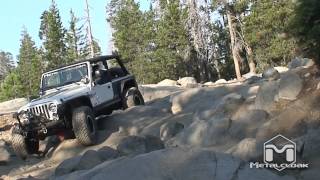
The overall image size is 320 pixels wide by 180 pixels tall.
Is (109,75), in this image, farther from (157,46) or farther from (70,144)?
(157,46)

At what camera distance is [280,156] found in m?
8.20

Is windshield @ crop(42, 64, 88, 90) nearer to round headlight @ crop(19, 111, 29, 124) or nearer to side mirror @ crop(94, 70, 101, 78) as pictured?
side mirror @ crop(94, 70, 101, 78)

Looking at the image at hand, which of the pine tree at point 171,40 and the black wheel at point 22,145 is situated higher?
the pine tree at point 171,40

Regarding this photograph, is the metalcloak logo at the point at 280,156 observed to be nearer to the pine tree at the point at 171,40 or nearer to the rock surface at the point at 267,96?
the rock surface at the point at 267,96

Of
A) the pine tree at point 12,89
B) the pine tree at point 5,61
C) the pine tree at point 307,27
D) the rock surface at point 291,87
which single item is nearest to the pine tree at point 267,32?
the rock surface at point 291,87

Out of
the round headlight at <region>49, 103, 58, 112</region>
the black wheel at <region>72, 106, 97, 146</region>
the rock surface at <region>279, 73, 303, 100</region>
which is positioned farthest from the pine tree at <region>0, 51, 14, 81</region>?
the rock surface at <region>279, 73, 303, 100</region>

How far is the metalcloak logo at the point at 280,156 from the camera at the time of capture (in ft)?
25.9

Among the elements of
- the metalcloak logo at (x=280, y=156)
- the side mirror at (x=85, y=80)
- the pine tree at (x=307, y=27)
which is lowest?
the metalcloak logo at (x=280, y=156)

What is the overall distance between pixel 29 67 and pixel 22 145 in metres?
63.1

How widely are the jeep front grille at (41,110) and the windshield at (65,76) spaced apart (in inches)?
64.5

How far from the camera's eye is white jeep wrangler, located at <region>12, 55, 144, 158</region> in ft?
45.9

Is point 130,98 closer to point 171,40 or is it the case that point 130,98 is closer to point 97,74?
point 97,74

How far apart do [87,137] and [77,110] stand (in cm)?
71

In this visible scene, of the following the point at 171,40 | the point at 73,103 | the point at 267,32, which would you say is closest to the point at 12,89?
the point at 171,40
